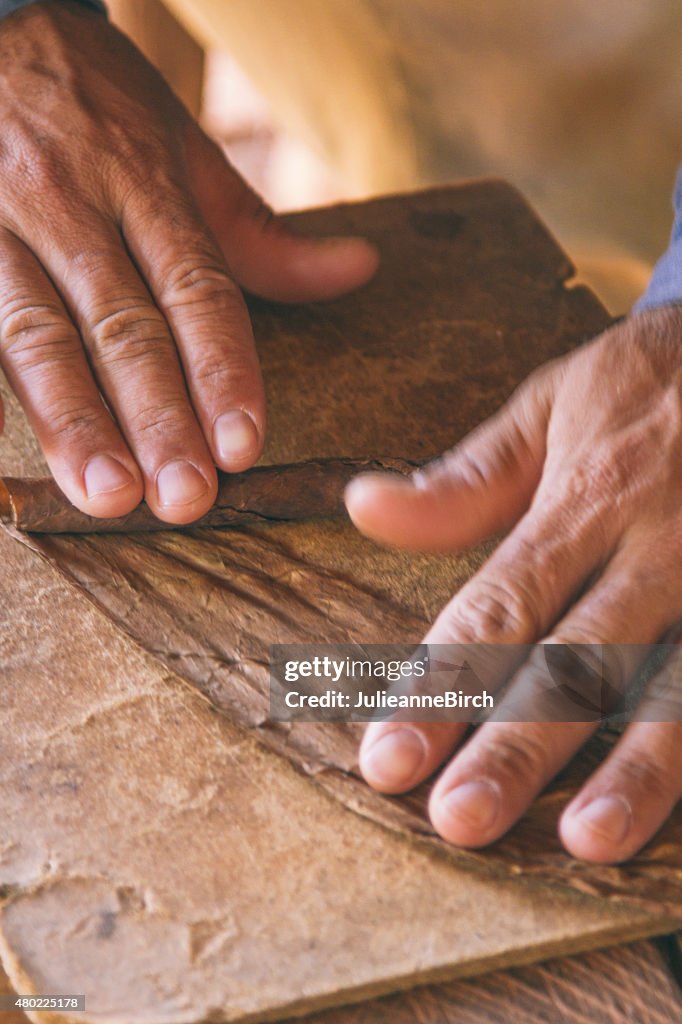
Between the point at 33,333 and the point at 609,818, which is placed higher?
the point at 33,333

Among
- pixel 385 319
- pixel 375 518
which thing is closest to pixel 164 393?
pixel 375 518

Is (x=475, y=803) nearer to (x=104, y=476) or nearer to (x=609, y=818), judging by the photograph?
(x=609, y=818)

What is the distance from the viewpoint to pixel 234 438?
3.50 ft

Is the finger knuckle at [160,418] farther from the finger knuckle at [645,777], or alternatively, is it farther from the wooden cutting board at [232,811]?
the finger knuckle at [645,777]

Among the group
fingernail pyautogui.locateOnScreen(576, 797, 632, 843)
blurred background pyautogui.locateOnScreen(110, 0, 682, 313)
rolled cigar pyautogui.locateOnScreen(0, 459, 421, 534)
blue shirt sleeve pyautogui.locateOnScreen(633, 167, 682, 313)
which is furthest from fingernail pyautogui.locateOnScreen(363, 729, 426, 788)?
blurred background pyautogui.locateOnScreen(110, 0, 682, 313)

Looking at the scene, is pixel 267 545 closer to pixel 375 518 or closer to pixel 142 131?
pixel 375 518

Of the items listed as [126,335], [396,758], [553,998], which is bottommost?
[553,998]

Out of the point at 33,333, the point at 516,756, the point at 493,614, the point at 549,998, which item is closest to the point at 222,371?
the point at 33,333

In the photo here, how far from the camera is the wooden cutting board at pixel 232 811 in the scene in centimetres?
73

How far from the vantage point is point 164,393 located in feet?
3.55

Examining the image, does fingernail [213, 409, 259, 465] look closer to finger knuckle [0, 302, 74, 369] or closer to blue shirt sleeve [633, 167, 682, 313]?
finger knuckle [0, 302, 74, 369]

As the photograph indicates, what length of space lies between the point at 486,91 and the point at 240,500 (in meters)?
1.17

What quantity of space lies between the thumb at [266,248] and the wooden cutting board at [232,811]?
247 millimetres

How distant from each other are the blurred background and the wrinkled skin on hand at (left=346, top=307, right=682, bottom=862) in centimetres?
83
